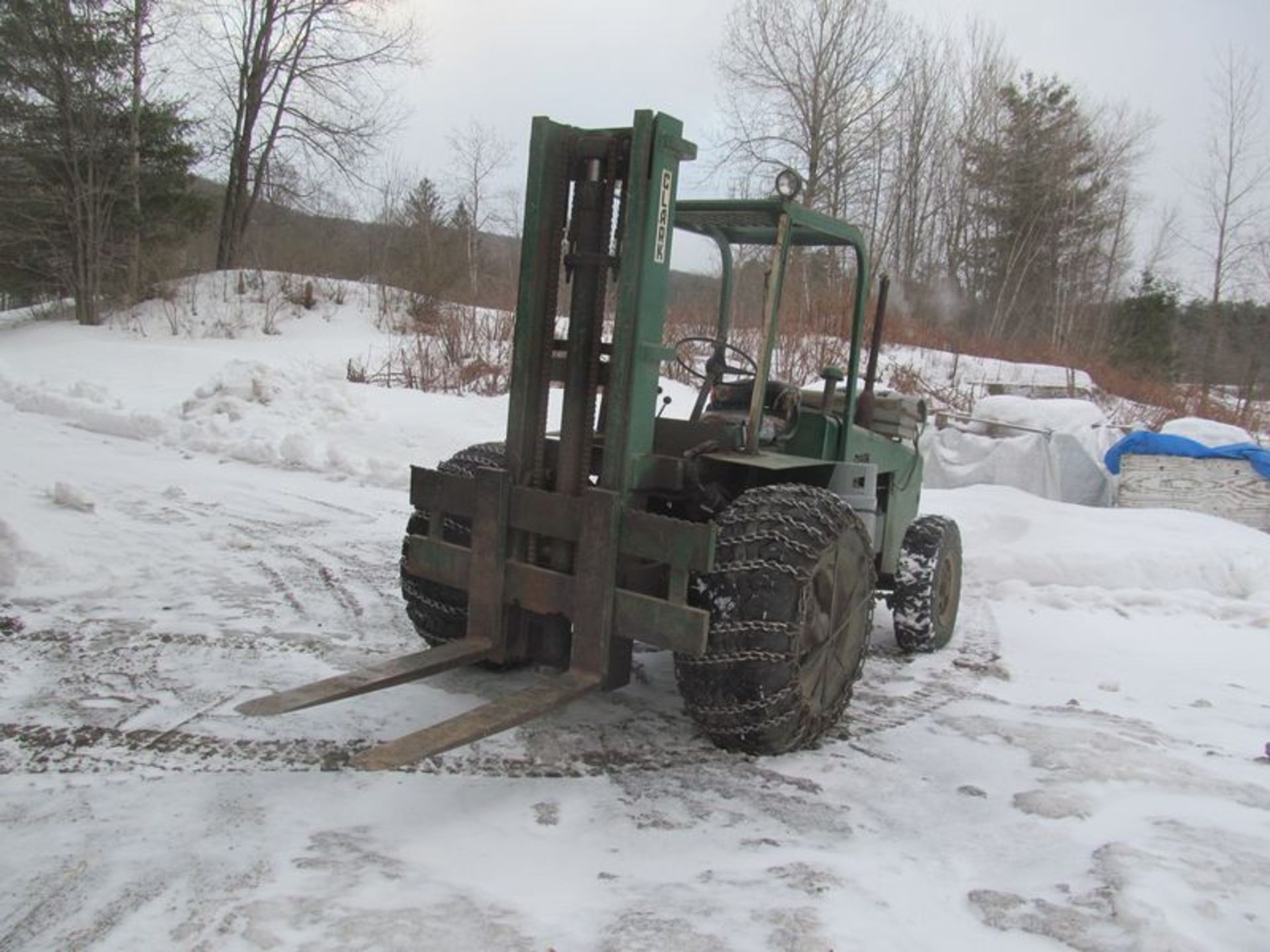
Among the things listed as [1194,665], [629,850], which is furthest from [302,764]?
[1194,665]

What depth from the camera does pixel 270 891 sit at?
2.75 meters

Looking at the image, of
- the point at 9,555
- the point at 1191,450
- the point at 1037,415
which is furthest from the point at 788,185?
the point at 1037,415

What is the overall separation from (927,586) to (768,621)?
2.51 meters

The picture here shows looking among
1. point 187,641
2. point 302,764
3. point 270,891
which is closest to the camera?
point 270,891

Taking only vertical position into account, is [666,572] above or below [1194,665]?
above

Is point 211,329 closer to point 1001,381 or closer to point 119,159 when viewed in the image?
point 119,159

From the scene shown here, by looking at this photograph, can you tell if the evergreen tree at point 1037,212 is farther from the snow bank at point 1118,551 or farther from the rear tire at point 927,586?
the rear tire at point 927,586

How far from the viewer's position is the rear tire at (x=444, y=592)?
182 inches

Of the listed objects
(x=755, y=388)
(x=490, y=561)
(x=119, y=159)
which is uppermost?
(x=119, y=159)

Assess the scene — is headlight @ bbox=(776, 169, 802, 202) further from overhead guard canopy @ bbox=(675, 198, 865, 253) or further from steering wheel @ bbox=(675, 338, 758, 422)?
steering wheel @ bbox=(675, 338, 758, 422)

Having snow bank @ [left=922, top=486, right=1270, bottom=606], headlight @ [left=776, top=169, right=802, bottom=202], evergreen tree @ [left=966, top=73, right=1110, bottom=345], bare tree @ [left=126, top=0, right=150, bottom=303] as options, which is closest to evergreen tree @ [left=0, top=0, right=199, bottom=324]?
bare tree @ [left=126, top=0, right=150, bottom=303]

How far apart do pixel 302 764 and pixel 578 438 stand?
1.62 meters

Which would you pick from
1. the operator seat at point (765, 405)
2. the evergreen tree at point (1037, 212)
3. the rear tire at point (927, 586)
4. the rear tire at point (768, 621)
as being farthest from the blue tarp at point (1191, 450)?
the evergreen tree at point (1037, 212)

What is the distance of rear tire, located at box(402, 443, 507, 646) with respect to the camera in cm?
462
